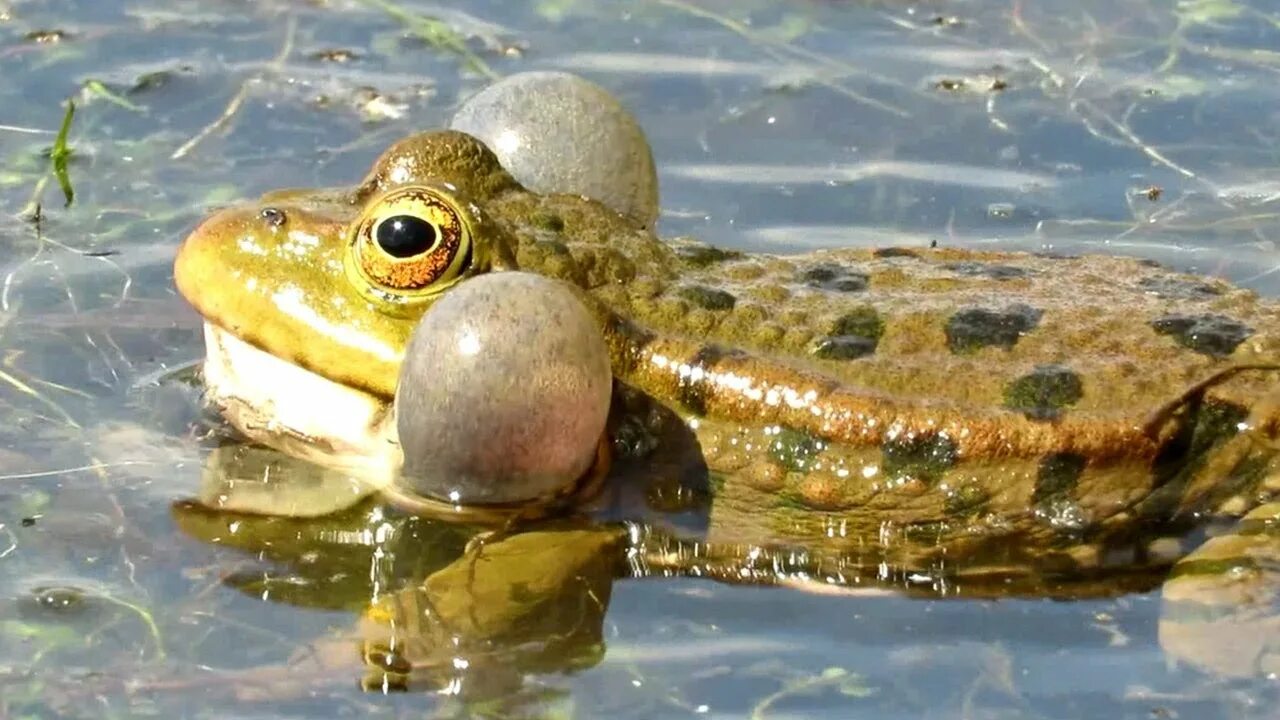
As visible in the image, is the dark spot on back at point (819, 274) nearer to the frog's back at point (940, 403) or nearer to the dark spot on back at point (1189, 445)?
the frog's back at point (940, 403)

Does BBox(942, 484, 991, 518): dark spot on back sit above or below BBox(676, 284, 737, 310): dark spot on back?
below

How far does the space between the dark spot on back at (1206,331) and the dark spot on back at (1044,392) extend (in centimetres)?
33

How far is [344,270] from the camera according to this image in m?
5.38

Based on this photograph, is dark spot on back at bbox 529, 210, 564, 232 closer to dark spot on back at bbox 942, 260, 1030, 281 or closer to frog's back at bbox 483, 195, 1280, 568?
frog's back at bbox 483, 195, 1280, 568

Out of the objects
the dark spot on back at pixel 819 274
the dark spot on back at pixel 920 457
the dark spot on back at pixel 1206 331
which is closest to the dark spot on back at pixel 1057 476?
the dark spot on back at pixel 920 457

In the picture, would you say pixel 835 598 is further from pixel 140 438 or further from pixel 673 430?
pixel 140 438

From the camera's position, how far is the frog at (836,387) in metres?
5.23

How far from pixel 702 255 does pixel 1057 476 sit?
3.77 ft

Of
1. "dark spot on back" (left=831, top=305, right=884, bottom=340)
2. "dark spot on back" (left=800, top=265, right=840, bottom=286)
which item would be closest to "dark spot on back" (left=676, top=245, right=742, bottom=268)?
"dark spot on back" (left=800, top=265, right=840, bottom=286)

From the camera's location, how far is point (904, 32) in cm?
848

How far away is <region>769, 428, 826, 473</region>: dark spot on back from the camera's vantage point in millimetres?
5285

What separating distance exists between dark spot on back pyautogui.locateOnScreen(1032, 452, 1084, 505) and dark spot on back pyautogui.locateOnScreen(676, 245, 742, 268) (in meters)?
1.07

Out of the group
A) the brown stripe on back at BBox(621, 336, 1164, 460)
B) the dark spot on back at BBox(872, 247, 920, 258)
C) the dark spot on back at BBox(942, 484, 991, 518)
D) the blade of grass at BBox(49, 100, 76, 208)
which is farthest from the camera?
the blade of grass at BBox(49, 100, 76, 208)

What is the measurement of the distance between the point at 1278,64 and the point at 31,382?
4930 millimetres
